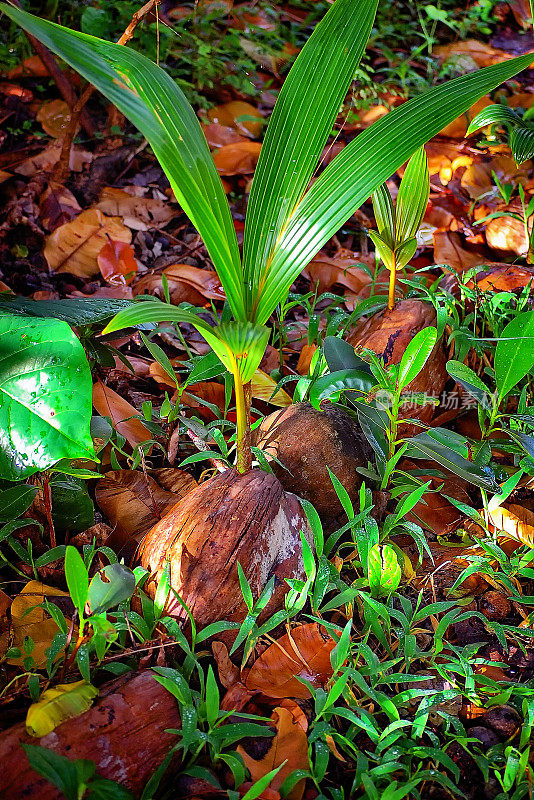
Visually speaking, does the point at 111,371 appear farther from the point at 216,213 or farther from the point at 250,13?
the point at 250,13

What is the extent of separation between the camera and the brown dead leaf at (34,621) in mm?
1090

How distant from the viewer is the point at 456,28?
3.22 meters

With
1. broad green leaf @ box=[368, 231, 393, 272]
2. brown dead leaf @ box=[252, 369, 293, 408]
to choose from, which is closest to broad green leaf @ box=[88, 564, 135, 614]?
brown dead leaf @ box=[252, 369, 293, 408]

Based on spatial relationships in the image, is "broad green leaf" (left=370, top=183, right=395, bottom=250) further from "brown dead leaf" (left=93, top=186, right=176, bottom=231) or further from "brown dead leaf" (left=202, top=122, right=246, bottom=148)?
"brown dead leaf" (left=202, top=122, right=246, bottom=148)

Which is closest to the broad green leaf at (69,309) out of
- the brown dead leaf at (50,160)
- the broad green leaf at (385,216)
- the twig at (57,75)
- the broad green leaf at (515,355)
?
the broad green leaf at (385,216)

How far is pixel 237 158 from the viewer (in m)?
2.39

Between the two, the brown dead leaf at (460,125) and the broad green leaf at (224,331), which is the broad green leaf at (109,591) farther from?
the brown dead leaf at (460,125)

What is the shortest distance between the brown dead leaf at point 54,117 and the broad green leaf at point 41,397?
1675 mm

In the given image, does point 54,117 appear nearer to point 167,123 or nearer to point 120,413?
point 120,413

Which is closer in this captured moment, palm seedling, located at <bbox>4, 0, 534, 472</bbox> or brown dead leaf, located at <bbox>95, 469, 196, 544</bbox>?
palm seedling, located at <bbox>4, 0, 534, 472</bbox>

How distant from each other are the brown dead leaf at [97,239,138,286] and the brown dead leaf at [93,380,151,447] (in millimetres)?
565

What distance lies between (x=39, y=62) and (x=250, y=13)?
1049 millimetres

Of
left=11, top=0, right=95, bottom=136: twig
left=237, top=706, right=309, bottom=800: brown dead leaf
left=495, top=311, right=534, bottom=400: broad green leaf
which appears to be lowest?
left=237, top=706, right=309, bottom=800: brown dead leaf

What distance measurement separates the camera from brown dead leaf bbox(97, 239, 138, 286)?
2059 mm
